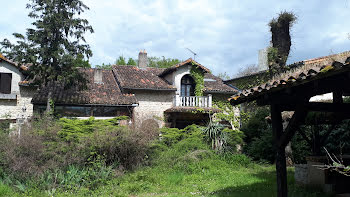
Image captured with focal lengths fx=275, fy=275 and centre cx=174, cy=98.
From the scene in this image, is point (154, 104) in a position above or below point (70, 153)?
above

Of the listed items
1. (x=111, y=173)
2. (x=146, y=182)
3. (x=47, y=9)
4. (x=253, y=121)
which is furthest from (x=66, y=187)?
(x=253, y=121)

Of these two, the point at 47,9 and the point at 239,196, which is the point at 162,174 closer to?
the point at 239,196

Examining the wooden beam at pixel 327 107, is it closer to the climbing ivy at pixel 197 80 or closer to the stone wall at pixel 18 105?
the climbing ivy at pixel 197 80

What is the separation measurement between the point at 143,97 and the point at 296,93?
1444cm

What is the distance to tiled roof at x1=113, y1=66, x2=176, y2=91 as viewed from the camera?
719 inches

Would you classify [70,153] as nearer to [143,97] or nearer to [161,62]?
[143,97]

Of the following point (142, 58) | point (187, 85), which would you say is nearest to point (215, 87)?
point (187, 85)

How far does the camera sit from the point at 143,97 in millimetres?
18609

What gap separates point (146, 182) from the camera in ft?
30.9

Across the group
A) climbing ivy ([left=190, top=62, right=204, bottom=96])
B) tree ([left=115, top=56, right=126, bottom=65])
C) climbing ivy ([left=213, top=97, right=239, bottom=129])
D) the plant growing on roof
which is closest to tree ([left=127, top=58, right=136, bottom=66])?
tree ([left=115, top=56, right=126, bottom=65])

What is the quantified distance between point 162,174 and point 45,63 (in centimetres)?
865

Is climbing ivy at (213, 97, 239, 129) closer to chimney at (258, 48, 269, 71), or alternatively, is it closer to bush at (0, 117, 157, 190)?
chimney at (258, 48, 269, 71)

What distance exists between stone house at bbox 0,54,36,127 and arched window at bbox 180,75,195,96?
32.6 feet

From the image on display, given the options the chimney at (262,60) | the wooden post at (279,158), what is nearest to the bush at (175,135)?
the wooden post at (279,158)
